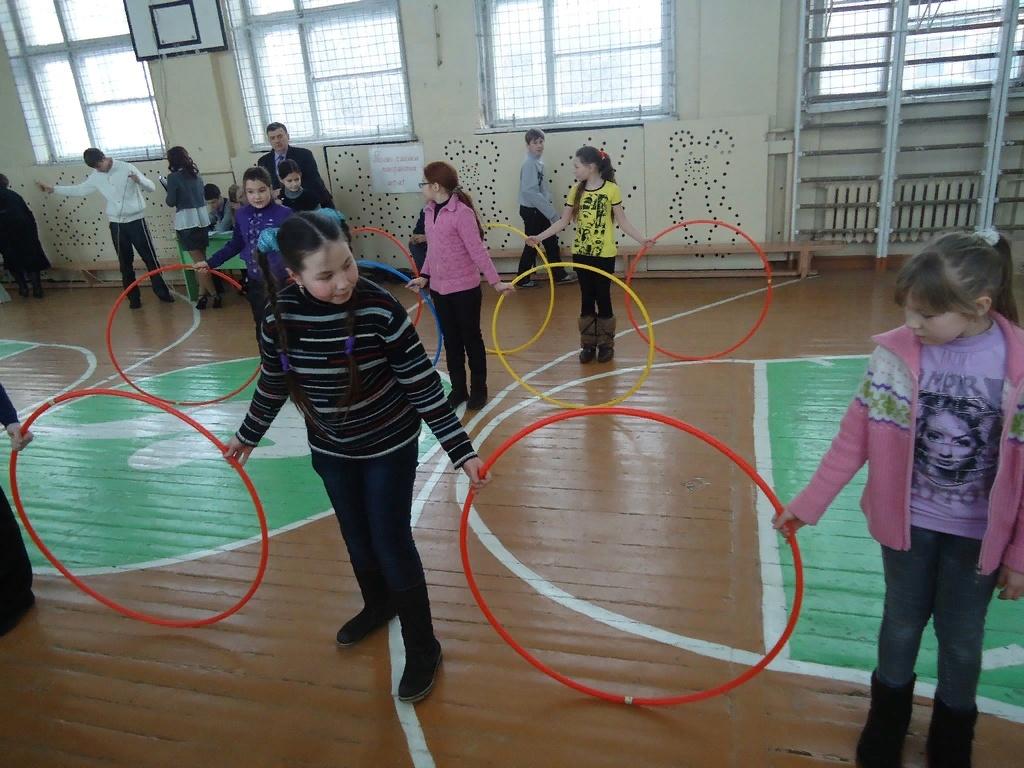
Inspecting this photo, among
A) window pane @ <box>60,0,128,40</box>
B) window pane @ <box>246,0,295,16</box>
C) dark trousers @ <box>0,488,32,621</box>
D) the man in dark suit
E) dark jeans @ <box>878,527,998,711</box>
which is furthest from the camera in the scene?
window pane @ <box>60,0,128,40</box>

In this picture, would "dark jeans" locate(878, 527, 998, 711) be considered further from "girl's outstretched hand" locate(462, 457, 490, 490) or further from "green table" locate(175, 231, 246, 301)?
"green table" locate(175, 231, 246, 301)

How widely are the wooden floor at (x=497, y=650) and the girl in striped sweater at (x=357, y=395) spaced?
289 mm

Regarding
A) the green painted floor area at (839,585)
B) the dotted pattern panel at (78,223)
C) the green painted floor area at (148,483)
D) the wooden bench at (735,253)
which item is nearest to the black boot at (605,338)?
the green painted floor area at (839,585)

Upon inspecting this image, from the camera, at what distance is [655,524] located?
10.7ft

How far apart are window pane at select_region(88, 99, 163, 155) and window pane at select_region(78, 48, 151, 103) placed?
13 cm

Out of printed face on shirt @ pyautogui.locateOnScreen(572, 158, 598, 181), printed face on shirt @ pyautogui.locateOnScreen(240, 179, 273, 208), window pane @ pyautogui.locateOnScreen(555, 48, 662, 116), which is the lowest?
printed face on shirt @ pyautogui.locateOnScreen(572, 158, 598, 181)

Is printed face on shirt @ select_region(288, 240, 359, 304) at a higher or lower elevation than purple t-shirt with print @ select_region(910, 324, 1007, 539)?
higher

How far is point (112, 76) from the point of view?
1015cm

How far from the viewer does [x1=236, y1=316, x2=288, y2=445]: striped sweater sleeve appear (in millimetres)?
2137

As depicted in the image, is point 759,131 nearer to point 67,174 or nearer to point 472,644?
point 472,644

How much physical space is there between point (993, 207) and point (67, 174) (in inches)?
479

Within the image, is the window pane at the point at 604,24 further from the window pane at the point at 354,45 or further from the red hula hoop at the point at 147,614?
the red hula hoop at the point at 147,614

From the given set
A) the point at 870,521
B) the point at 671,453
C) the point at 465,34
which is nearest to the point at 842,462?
the point at 870,521

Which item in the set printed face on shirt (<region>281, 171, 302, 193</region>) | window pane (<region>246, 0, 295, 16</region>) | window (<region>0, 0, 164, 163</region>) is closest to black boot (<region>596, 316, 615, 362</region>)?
printed face on shirt (<region>281, 171, 302, 193</region>)
